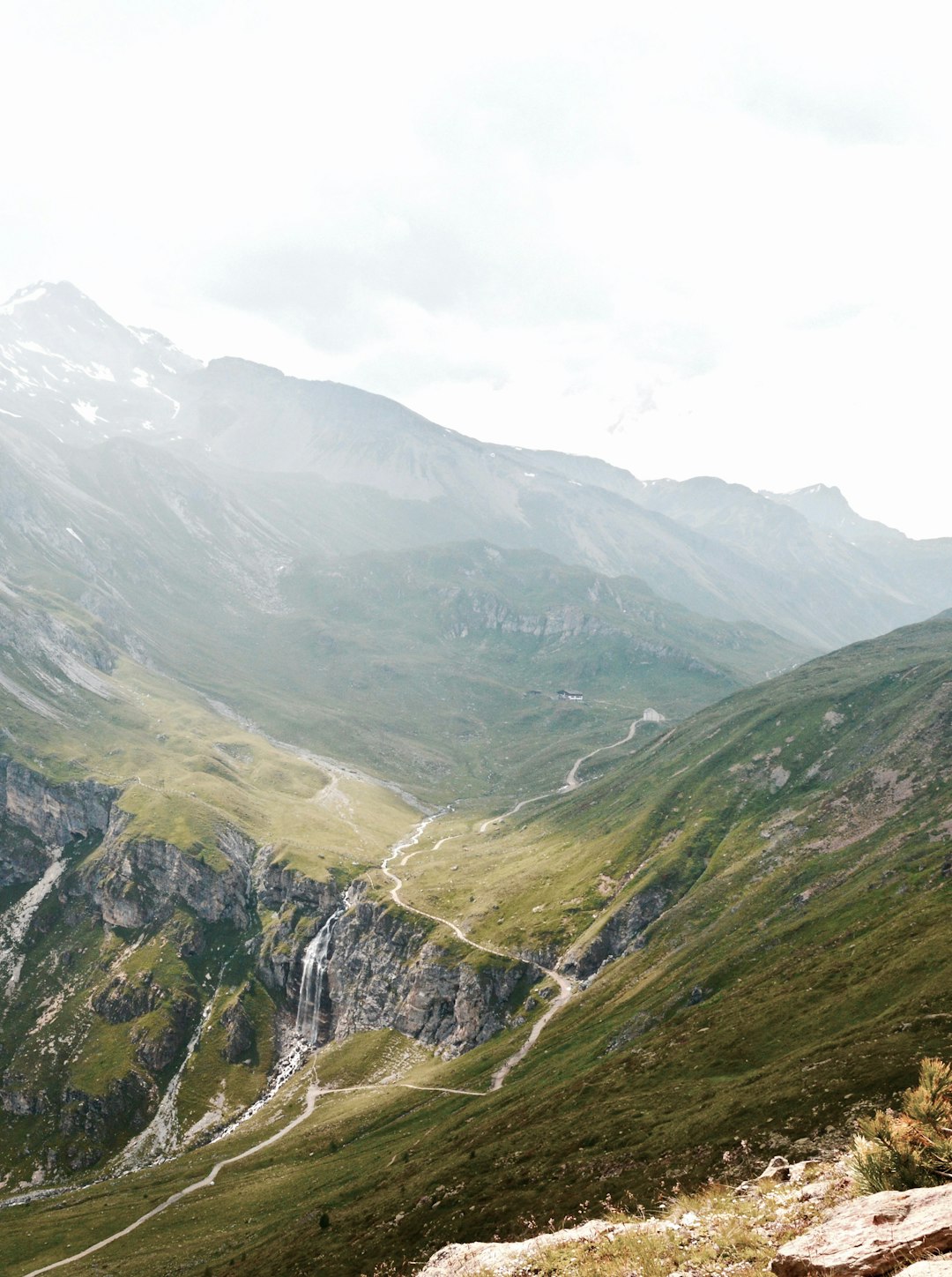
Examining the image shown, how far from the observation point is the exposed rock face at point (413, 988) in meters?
160

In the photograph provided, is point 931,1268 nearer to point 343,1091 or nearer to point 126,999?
point 343,1091

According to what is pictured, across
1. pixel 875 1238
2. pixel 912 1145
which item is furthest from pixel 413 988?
pixel 875 1238

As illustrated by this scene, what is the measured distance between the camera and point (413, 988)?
175750 millimetres

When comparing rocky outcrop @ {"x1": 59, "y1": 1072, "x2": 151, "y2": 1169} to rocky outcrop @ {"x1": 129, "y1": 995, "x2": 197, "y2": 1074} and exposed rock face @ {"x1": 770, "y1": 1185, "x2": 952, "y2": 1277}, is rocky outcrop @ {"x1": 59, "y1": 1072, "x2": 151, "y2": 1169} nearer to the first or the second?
rocky outcrop @ {"x1": 129, "y1": 995, "x2": 197, "y2": 1074}

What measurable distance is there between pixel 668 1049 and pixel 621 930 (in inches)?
3026

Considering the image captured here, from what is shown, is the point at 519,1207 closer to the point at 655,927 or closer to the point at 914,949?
the point at 914,949

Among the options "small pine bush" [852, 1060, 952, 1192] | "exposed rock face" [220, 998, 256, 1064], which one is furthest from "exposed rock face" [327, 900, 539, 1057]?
"small pine bush" [852, 1060, 952, 1192]

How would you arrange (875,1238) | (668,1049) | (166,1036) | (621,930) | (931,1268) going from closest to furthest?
(931,1268) < (875,1238) < (668,1049) < (621,930) < (166,1036)

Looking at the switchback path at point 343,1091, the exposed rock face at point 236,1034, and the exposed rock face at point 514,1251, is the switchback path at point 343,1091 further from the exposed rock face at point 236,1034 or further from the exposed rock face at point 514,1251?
the exposed rock face at point 514,1251

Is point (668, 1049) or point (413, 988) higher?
point (668, 1049)

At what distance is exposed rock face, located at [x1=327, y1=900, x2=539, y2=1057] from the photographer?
159625 millimetres

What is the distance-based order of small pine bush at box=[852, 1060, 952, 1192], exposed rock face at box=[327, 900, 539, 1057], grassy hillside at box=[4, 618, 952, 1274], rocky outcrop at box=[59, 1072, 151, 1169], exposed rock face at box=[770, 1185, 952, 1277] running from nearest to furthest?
exposed rock face at box=[770, 1185, 952, 1277] < small pine bush at box=[852, 1060, 952, 1192] < grassy hillside at box=[4, 618, 952, 1274] < rocky outcrop at box=[59, 1072, 151, 1169] < exposed rock face at box=[327, 900, 539, 1057]

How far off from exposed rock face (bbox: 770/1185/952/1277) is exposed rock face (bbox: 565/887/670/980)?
5817 inches

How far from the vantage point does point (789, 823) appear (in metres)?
161
